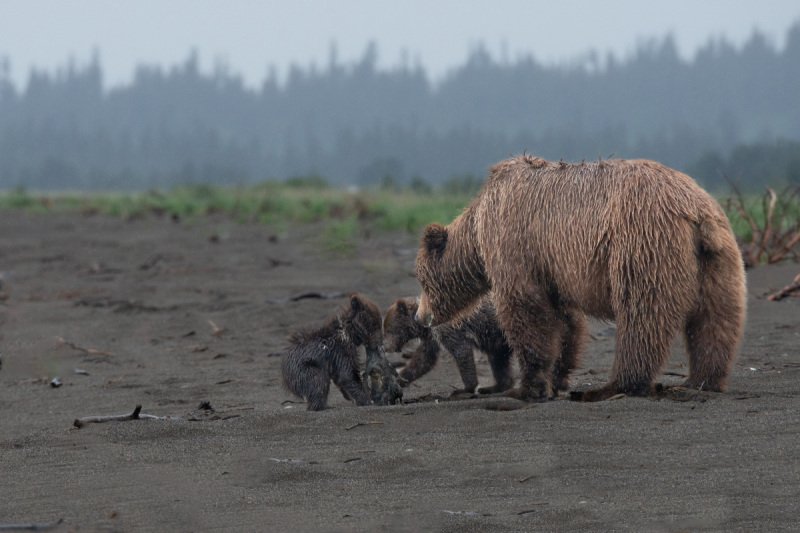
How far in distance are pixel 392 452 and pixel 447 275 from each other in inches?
99.7

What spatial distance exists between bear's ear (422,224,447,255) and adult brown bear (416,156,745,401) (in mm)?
479

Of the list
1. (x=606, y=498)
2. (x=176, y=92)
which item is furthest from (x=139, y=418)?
(x=176, y=92)

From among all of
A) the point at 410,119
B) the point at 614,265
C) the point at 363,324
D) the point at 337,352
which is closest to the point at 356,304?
the point at 363,324

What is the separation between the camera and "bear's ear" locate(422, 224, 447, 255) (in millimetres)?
8172

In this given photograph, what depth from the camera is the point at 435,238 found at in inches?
323

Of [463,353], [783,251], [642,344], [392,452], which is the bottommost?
[463,353]

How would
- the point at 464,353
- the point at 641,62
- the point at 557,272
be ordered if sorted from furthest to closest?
the point at 641,62
the point at 464,353
the point at 557,272

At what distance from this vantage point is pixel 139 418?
6832 mm

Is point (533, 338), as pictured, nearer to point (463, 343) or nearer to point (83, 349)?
point (463, 343)

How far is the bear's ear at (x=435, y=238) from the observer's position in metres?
8.17

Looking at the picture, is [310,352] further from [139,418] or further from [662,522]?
[662,522]

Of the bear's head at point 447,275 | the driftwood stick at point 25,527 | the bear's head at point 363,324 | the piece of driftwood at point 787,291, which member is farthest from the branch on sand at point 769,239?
the driftwood stick at point 25,527

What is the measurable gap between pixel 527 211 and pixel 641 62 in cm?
18980

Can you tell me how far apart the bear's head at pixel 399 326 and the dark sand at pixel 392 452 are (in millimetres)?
399
